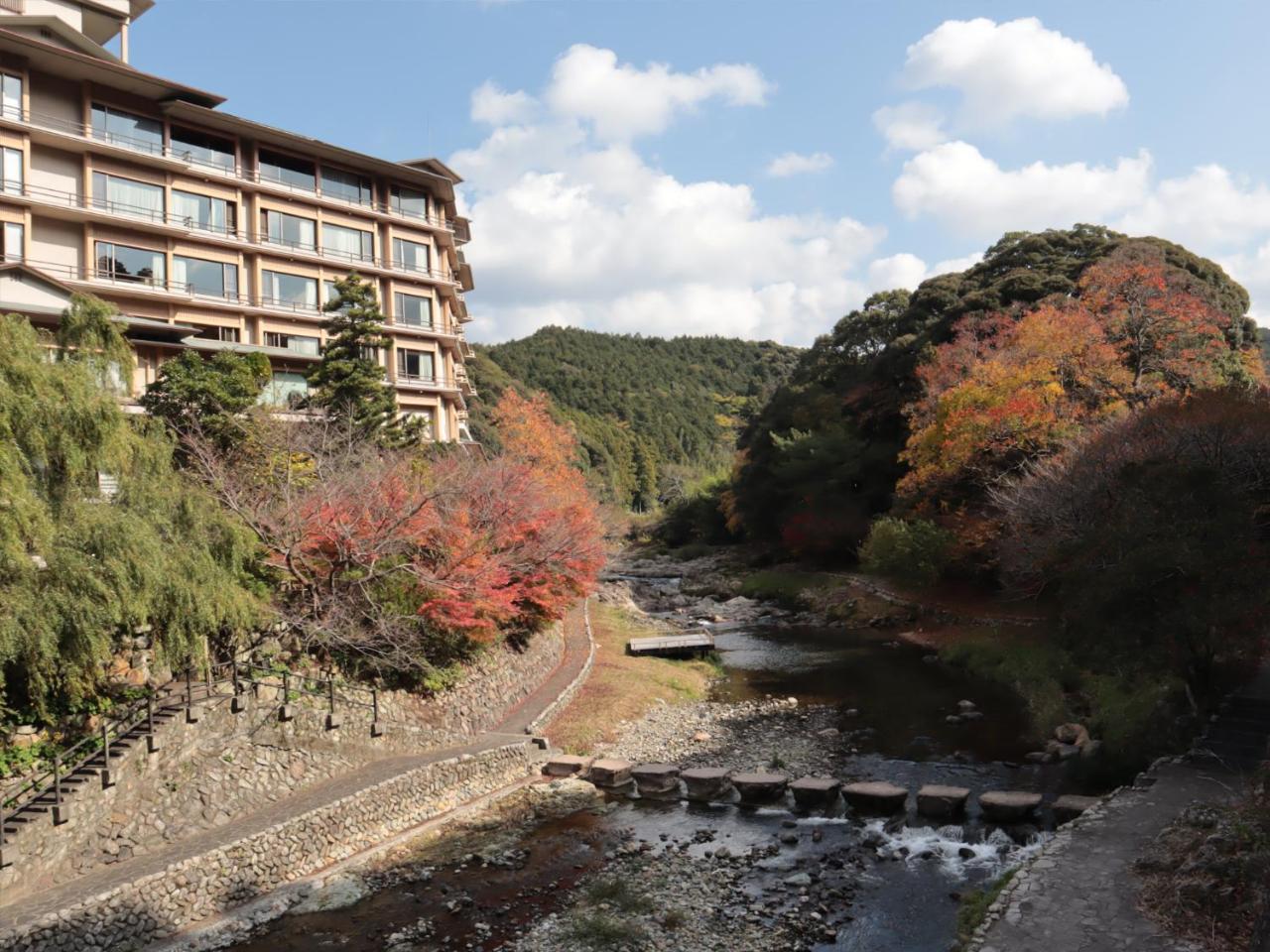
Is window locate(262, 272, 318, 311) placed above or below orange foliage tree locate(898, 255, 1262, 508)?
above

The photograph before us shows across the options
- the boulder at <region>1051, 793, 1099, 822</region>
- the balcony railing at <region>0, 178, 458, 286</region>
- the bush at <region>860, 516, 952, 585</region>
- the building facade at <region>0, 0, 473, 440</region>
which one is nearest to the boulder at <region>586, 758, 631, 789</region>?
the boulder at <region>1051, 793, 1099, 822</region>

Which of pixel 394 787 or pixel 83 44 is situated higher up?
pixel 83 44

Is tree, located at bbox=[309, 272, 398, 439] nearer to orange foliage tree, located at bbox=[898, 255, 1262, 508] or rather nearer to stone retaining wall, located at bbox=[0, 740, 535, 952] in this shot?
stone retaining wall, located at bbox=[0, 740, 535, 952]

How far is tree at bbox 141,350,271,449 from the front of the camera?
83.3ft

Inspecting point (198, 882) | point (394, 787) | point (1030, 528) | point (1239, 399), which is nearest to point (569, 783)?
point (394, 787)

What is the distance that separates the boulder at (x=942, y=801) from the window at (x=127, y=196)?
37.6 meters

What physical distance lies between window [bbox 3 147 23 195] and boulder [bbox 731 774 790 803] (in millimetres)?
34620

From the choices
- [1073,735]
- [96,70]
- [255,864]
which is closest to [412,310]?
[96,70]

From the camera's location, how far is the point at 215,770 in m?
15.5

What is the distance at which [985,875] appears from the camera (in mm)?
14000

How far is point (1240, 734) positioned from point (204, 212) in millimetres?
41872

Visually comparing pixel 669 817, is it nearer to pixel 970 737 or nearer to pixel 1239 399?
pixel 970 737

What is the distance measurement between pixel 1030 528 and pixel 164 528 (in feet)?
65.8

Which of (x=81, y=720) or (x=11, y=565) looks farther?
(x=81, y=720)
